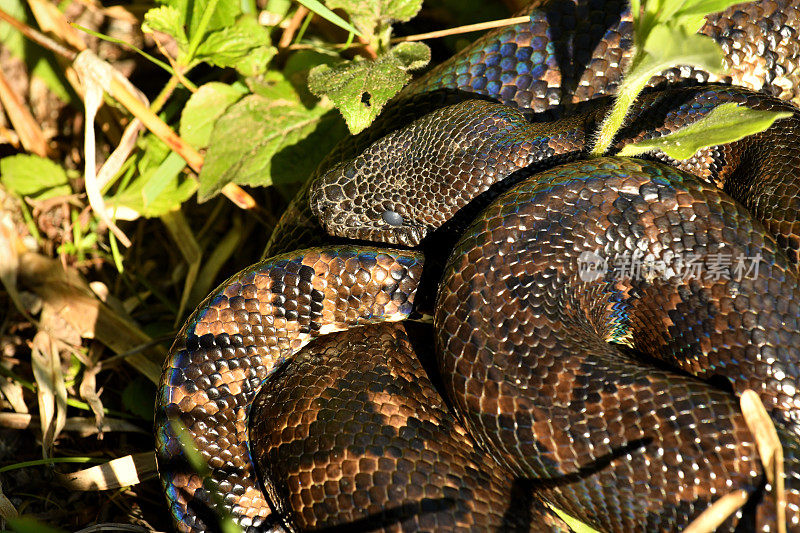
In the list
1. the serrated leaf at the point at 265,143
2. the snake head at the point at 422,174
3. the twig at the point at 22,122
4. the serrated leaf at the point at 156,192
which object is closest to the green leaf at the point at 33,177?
the twig at the point at 22,122

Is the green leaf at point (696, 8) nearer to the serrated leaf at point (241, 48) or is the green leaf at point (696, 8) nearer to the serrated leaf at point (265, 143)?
the serrated leaf at point (265, 143)

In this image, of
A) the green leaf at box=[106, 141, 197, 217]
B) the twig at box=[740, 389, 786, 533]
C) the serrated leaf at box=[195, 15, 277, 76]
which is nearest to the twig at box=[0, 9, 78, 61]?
the green leaf at box=[106, 141, 197, 217]

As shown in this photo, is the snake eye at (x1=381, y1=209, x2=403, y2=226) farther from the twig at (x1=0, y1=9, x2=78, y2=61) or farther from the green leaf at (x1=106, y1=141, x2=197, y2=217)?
the twig at (x1=0, y1=9, x2=78, y2=61)

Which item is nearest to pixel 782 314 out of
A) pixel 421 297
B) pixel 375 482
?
pixel 421 297

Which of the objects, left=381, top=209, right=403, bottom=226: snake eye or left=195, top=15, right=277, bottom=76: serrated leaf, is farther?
left=195, top=15, right=277, bottom=76: serrated leaf

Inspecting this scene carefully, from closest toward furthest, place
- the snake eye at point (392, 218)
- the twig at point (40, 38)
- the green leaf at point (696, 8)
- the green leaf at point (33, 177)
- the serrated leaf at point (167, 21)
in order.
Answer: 1. the green leaf at point (696, 8)
2. the snake eye at point (392, 218)
3. the serrated leaf at point (167, 21)
4. the twig at point (40, 38)
5. the green leaf at point (33, 177)

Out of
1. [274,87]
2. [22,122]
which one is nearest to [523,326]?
[274,87]
